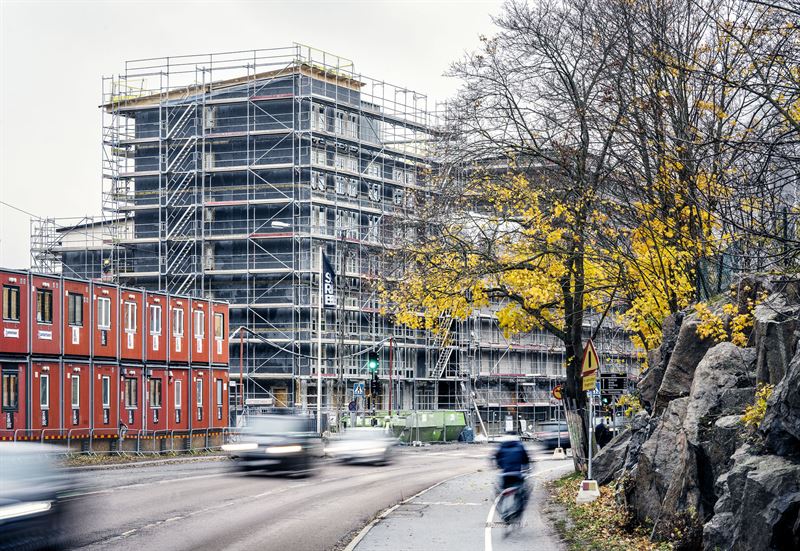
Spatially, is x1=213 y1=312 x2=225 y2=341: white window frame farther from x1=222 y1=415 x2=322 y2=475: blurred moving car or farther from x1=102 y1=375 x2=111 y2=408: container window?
x1=222 y1=415 x2=322 y2=475: blurred moving car

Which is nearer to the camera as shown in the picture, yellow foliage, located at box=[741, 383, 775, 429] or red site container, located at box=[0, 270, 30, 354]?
yellow foliage, located at box=[741, 383, 775, 429]

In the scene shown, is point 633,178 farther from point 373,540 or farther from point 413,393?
point 413,393

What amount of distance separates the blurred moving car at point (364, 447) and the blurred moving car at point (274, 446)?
776cm

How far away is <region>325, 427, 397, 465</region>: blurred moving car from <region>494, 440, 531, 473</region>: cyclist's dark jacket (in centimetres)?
1984

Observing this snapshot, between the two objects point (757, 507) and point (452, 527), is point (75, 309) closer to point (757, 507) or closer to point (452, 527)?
point (452, 527)

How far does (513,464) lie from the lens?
19219 mm

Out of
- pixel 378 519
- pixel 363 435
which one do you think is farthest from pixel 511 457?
pixel 363 435

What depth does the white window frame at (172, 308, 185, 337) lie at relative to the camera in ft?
171

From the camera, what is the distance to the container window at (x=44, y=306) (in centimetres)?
4150

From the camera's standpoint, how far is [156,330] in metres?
50.6

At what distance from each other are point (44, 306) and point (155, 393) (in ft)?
32.5

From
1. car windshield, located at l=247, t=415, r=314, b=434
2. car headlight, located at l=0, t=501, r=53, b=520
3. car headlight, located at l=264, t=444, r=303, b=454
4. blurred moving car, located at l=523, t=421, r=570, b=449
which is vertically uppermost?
car headlight, located at l=0, t=501, r=53, b=520

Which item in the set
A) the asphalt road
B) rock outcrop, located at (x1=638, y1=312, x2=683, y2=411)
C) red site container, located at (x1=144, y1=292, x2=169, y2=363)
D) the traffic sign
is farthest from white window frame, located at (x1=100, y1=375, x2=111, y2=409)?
rock outcrop, located at (x1=638, y1=312, x2=683, y2=411)

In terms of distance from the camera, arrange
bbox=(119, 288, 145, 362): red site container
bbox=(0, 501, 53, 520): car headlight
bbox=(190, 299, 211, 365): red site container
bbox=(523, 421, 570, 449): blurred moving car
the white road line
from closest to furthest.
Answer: bbox=(0, 501, 53, 520): car headlight
the white road line
bbox=(119, 288, 145, 362): red site container
bbox=(190, 299, 211, 365): red site container
bbox=(523, 421, 570, 449): blurred moving car
